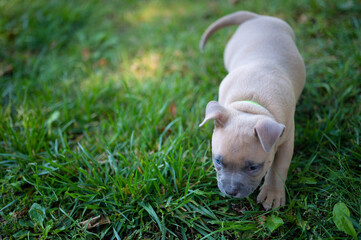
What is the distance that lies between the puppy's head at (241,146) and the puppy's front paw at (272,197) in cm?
43

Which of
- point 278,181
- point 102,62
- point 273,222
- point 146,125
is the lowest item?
point 273,222

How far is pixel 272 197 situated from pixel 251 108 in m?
0.94

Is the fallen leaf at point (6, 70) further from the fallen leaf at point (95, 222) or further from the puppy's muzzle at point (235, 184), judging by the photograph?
the puppy's muzzle at point (235, 184)

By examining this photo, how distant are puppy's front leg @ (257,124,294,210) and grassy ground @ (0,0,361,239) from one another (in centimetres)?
11

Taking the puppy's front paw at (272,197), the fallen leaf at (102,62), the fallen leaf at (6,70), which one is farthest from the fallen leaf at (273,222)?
the fallen leaf at (6,70)

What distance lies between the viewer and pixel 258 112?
104 inches

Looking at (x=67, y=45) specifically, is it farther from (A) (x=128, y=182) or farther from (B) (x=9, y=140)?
(A) (x=128, y=182)

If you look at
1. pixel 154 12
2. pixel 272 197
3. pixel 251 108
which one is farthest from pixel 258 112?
pixel 154 12

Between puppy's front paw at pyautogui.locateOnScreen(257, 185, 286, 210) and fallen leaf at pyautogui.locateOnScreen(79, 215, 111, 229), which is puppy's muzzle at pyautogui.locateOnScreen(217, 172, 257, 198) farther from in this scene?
fallen leaf at pyautogui.locateOnScreen(79, 215, 111, 229)

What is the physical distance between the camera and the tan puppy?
2.36 meters

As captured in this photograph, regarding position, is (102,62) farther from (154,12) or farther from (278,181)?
(278,181)

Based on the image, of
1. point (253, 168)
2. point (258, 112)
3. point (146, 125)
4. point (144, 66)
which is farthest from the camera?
point (144, 66)

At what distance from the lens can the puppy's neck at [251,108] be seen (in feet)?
8.68

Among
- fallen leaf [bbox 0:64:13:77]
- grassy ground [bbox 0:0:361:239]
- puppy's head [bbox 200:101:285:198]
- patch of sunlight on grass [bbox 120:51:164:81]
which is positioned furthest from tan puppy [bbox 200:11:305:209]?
fallen leaf [bbox 0:64:13:77]
